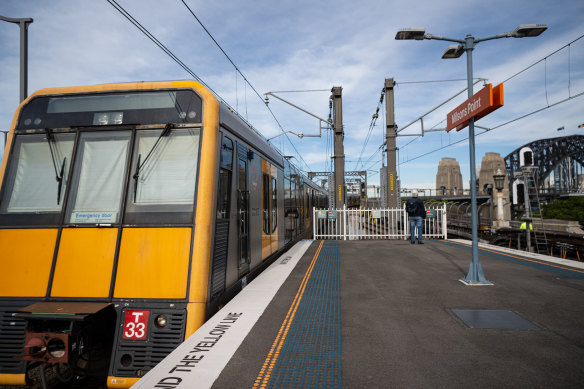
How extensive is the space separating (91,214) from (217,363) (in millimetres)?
2389

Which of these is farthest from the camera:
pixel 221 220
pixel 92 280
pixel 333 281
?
pixel 333 281

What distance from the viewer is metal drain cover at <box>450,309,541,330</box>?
161 inches

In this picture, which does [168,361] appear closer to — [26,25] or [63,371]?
[63,371]

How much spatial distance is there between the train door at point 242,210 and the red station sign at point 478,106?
4.04m

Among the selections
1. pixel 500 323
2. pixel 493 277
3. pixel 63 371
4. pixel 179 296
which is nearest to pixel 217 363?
pixel 179 296

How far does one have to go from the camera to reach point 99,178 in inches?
166

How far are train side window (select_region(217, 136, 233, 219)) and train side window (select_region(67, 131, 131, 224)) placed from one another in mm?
1179

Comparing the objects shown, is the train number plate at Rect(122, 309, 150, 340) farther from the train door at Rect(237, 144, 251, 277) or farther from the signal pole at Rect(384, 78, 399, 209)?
the signal pole at Rect(384, 78, 399, 209)

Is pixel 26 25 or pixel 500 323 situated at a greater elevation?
pixel 26 25

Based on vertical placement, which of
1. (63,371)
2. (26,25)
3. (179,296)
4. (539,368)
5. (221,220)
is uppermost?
(26,25)

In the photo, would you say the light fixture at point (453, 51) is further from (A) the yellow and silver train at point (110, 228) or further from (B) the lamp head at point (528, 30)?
(A) the yellow and silver train at point (110, 228)

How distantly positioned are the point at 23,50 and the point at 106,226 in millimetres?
7487

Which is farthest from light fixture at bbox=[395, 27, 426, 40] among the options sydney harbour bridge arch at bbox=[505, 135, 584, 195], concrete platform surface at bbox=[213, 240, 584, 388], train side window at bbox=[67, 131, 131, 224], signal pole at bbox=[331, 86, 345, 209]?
sydney harbour bridge arch at bbox=[505, 135, 584, 195]

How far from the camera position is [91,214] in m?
4.11
